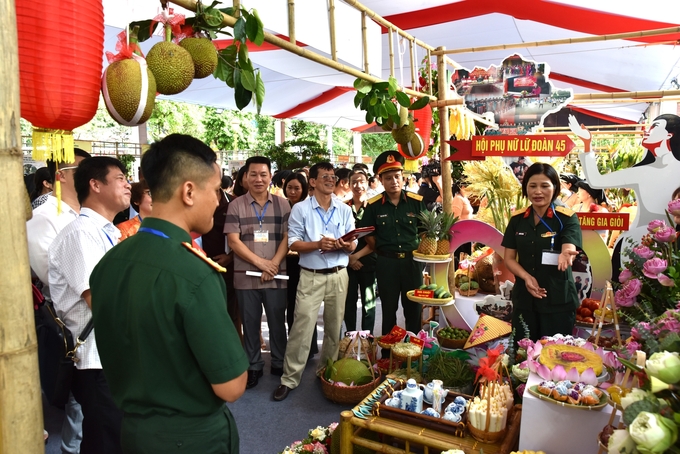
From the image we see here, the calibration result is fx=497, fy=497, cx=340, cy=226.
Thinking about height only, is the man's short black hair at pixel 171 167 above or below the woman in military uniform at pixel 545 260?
above

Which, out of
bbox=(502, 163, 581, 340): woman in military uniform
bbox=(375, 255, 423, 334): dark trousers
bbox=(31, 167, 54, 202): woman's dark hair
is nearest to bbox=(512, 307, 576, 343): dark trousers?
bbox=(502, 163, 581, 340): woman in military uniform

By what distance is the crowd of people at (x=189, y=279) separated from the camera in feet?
4.11

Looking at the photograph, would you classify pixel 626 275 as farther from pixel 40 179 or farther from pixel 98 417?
pixel 40 179

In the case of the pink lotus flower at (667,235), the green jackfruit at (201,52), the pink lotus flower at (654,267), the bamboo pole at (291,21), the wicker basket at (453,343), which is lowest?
the wicker basket at (453,343)

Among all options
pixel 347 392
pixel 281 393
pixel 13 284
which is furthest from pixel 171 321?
pixel 281 393

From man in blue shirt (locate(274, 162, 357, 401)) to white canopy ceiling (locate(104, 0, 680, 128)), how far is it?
1056 millimetres

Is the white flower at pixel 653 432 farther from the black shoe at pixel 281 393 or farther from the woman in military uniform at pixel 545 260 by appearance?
the black shoe at pixel 281 393

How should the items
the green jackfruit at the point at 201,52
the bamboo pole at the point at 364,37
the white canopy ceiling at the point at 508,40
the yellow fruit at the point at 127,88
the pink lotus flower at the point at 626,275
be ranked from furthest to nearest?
1. the white canopy ceiling at the point at 508,40
2. the bamboo pole at the point at 364,37
3. the pink lotus flower at the point at 626,275
4. the green jackfruit at the point at 201,52
5. the yellow fruit at the point at 127,88

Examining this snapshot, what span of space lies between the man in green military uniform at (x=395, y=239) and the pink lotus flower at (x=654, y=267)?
75.6 inches

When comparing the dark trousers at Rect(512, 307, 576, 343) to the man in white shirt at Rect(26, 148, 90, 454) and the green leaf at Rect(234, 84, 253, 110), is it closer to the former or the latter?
the green leaf at Rect(234, 84, 253, 110)

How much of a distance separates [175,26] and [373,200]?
2.45 metres

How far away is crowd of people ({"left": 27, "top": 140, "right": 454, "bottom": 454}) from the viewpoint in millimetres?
1253

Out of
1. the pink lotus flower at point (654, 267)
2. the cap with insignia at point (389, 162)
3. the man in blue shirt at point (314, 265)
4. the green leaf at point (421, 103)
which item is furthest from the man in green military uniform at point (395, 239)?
the pink lotus flower at point (654, 267)

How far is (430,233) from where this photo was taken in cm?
357
